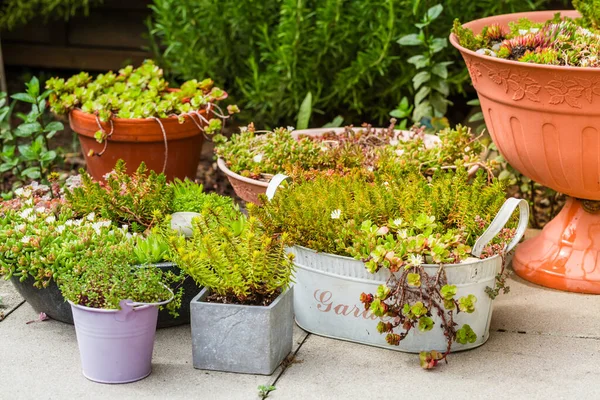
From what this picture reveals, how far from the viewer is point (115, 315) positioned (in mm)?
2473

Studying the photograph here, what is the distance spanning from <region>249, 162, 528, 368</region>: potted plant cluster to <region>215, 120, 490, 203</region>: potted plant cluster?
1.31 feet

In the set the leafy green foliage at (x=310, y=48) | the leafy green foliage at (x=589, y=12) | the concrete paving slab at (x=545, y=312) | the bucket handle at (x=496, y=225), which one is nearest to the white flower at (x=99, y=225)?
the bucket handle at (x=496, y=225)

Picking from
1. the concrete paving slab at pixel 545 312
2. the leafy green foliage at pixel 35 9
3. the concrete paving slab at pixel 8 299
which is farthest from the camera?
the leafy green foliage at pixel 35 9

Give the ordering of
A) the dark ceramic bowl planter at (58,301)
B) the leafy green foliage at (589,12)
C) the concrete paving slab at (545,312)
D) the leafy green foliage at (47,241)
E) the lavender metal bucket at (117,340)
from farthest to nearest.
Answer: the leafy green foliage at (589,12) → the concrete paving slab at (545,312) → the dark ceramic bowl planter at (58,301) → the leafy green foliage at (47,241) → the lavender metal bucket at (117,340)

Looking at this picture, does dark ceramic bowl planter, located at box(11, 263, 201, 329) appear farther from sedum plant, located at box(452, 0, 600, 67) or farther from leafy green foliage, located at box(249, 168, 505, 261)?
sedum plant, located at box(452, 0, 600, 67)

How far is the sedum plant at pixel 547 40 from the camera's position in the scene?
9.80 ft

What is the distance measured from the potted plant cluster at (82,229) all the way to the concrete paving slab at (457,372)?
460 millimetres

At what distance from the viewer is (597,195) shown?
3150 mm

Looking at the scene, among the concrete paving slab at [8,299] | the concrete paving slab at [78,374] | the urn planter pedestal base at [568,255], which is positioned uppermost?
the urn planter pedestal base at [568,255]

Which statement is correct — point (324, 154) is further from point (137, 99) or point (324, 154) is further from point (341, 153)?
point (137, 99)

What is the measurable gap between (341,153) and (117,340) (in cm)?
128

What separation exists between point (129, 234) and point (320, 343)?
0.71 meters

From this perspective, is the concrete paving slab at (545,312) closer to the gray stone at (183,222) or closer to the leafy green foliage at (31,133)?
the gray stone at (183,222)

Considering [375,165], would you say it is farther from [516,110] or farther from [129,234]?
[129,234]
